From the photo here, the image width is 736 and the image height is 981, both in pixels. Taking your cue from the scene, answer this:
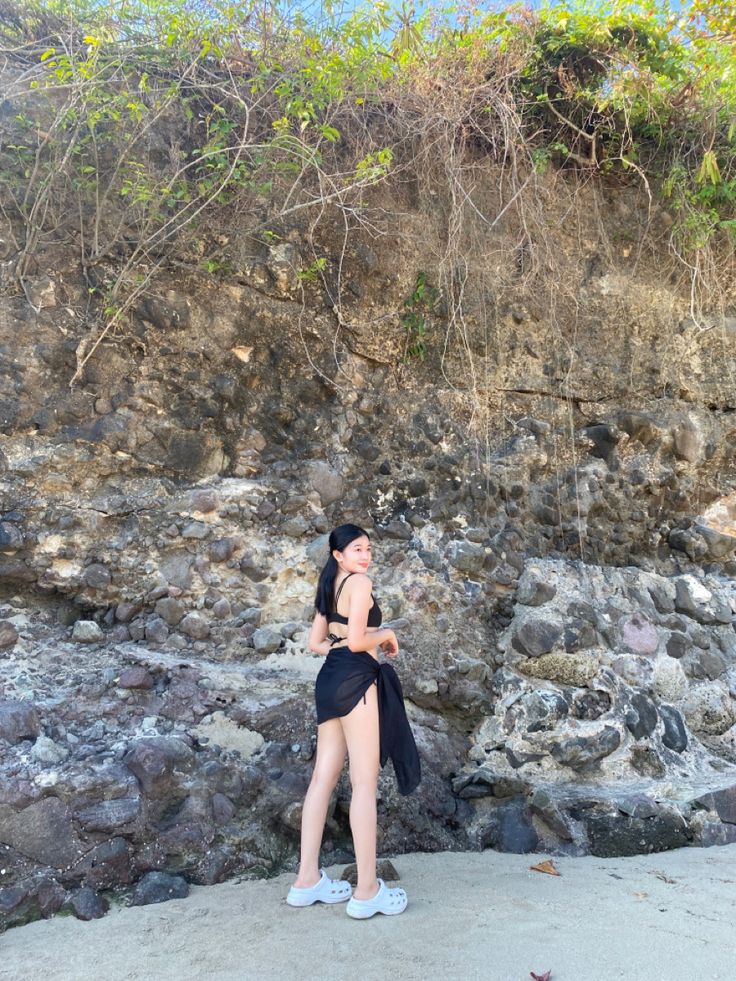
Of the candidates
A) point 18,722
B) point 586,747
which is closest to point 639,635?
point 586,747

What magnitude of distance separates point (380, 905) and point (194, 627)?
5.28 feet

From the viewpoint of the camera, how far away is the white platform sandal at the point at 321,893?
2.59m

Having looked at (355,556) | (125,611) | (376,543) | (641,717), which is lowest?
(641,717)

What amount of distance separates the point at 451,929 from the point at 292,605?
177cm

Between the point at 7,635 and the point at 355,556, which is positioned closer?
the point at 355,556

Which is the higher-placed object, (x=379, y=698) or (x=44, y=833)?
(x=379, y=698)

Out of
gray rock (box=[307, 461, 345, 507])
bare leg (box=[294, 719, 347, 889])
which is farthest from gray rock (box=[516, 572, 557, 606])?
bare leg (box=[294, 719, 347, 889])

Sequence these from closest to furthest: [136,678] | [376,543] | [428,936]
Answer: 1. [428,936]
2. [136,678]
3. [376,543]

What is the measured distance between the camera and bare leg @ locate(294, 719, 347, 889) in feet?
8.66

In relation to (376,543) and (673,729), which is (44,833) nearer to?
(376,543)

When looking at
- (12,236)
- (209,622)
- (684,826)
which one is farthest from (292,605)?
(12,236)

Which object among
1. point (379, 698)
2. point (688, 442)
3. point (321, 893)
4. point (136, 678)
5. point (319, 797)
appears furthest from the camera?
point (688, 442)

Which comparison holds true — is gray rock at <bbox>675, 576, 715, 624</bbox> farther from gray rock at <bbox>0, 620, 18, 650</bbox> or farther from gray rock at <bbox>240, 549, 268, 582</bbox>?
gray rock at <bbox>0, 620, 18, 650</bbox>

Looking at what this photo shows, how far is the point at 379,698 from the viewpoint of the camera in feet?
9.34
